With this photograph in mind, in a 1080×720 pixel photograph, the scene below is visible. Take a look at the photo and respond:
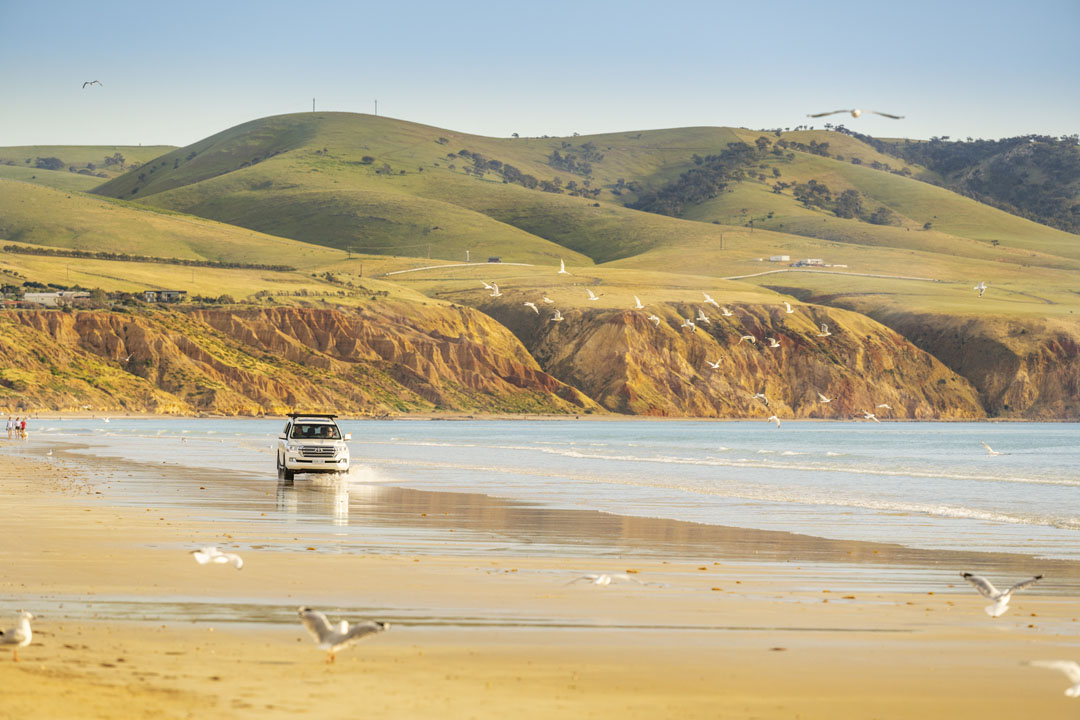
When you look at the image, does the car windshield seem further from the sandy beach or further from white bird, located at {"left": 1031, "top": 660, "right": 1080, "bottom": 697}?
white bird, located at {"left": 1031, "top": 660, "right": 1080, "bottom": 697}

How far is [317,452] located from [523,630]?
23128 mm

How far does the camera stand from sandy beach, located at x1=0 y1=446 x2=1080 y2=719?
9383 mm

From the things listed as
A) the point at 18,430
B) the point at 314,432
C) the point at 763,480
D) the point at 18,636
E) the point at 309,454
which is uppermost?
the point at 18,636

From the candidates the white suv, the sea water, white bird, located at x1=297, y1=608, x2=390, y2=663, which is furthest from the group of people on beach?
white bird, located at x1=297, y1=608, x2=390, y2=663

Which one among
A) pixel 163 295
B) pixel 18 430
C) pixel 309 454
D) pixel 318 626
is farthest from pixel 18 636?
pixel 163 295

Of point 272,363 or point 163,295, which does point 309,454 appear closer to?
point 272,363

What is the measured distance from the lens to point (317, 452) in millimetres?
34594

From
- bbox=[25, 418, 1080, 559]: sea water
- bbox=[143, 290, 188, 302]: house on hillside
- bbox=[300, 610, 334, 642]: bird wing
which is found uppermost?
bbox=[143, 290, 188, 302]: house on hillside

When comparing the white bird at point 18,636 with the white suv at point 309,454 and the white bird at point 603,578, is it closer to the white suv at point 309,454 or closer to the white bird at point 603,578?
the white bird at point 603,578

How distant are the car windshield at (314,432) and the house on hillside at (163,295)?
106197 mm

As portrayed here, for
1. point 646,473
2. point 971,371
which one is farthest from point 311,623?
point 971,371

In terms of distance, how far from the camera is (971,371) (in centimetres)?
16638

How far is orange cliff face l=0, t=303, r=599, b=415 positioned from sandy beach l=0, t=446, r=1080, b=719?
9502cm

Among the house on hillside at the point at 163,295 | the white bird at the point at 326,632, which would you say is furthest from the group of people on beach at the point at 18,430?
the house on hillside at the point at 163,295
